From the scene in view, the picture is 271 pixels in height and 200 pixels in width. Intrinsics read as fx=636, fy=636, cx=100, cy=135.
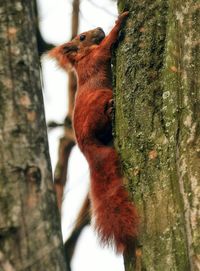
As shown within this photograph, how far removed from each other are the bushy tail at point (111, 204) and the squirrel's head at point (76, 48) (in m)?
2.00

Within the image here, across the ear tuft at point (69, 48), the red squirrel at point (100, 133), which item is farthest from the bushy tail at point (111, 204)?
the ear tuft at point (69, 48)

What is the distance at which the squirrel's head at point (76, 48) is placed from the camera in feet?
19.2

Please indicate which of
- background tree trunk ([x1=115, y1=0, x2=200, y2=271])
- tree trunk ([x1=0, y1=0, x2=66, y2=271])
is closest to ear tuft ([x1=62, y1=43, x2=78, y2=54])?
background tree trunk ([x1=115, y1=0, x2=200, y2=271])

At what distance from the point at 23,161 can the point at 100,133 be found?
225 centimetres

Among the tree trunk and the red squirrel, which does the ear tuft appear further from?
the tree trunk

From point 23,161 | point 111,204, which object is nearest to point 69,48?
point 111,204

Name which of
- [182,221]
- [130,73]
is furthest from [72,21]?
[182,221]

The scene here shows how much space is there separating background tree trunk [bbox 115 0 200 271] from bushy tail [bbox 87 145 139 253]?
0.07m

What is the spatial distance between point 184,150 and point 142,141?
319 mm

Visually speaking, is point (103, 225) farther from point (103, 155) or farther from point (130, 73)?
point (130, 73)

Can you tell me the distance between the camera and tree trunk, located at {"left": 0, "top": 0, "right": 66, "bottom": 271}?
77.2 inches

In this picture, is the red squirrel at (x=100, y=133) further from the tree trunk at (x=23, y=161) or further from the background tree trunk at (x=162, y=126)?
the tree trunk at (x=23, y=161)

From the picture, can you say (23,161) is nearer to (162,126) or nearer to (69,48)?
(162,126)

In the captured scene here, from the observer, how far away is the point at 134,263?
335 centimetres
